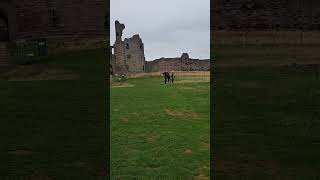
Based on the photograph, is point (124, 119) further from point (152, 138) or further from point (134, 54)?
point (134, 54)

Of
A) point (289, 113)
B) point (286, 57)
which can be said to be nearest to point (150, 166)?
point (289, 113)

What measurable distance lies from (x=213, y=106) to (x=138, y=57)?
26137 mm

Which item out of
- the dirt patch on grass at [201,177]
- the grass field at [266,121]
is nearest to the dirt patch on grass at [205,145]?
the grass field at [266,121]

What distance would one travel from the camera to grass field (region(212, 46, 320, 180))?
20.8 ft

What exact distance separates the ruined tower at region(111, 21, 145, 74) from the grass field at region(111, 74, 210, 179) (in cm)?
2103
